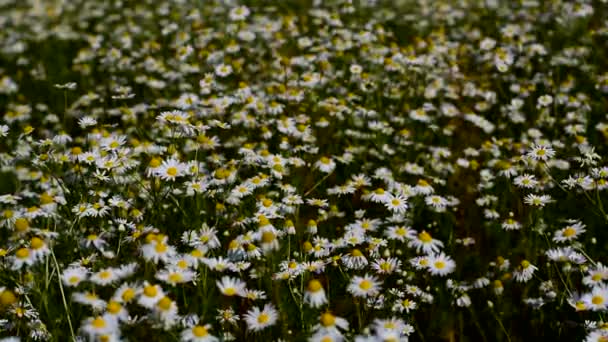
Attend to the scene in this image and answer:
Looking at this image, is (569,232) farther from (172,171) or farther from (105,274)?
(105,274)

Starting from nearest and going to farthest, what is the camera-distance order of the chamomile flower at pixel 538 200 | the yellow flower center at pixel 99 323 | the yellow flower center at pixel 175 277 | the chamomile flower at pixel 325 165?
1. the yellow flower center at pixel 99 323
2. the yellow flower center at pixel 175 277
3. the chamomile flower at pixel 538 200
4. the chamomile flower at pixel 325 165

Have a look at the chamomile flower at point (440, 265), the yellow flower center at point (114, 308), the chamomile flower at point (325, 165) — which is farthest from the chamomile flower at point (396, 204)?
the yellow flower center at point (114, 308)

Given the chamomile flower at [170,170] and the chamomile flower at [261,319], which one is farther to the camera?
the chamomile flower at [170,170]

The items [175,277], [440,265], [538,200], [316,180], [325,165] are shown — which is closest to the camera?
[175,277]

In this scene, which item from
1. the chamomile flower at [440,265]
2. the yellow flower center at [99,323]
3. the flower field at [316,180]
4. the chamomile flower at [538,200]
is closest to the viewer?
the yellow flower center at [99,323]

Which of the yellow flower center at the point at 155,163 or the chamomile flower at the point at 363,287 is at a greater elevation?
the yellow flower center at the point at 155,163

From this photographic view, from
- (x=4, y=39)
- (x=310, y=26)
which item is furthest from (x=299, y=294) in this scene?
(x=4, y=39)

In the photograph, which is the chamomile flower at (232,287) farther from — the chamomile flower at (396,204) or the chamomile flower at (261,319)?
the chamomile flower at (396,204)

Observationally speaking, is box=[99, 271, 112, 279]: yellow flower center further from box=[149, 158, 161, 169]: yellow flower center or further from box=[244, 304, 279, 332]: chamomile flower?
box=[149, 158, 161, 169]: yellow flower center

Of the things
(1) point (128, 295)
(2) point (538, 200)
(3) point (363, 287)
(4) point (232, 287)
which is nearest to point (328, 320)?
(3) point (363, 287)
